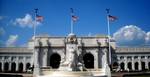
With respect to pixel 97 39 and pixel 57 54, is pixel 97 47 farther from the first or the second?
pixel 57 54

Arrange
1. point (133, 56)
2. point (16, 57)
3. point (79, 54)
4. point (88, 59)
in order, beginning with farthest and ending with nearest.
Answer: point (133, 56)
point (16, 57)
point (88, 59)
point (79, 54)

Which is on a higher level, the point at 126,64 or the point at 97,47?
the point at 97,47

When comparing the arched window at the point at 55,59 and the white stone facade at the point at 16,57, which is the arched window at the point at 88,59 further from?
the white stone facade at the point at 16,57

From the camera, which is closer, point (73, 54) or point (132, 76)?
point (132, 76)

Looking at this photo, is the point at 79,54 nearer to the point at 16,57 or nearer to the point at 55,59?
the point at 55,59

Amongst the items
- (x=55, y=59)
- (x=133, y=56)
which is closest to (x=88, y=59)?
(x=55, y=59)

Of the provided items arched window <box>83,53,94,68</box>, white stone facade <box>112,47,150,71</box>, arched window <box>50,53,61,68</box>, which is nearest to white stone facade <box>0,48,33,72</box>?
arched window <box>50,53,61,68</box>

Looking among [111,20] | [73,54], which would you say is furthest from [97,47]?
[73,54]

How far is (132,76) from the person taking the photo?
33.4 metres

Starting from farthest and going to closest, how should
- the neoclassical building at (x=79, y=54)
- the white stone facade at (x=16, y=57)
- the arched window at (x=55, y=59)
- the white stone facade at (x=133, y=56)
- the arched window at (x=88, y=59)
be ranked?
the white stone facade at (x=133, y=56)
the white stone facade at (x=16, y=57)
the arched window at (x=88, y=59)
the arched window at (x=55, y=59)
the neoclassical building at (x=79, y=54)

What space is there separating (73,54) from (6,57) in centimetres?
4269

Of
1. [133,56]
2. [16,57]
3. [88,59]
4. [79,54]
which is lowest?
[88,59]

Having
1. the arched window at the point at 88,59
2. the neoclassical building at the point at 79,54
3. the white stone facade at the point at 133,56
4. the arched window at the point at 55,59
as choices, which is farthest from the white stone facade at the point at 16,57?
the white stone facade at the point at 133,56

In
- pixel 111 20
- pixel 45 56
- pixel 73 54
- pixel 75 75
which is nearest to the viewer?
pixel 75 75
